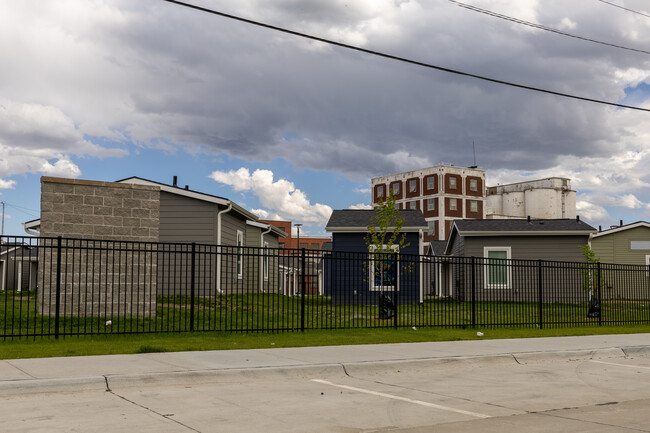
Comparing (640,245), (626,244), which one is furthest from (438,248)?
(640,245)

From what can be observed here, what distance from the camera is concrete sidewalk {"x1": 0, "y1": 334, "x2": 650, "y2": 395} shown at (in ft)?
27.7

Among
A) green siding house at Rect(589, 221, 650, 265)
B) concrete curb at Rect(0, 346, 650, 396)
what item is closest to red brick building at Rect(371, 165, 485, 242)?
green siding house at Rect(589, 221, 650, 265)

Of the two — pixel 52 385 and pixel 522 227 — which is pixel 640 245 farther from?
pixel 52 385

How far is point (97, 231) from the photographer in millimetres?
16500

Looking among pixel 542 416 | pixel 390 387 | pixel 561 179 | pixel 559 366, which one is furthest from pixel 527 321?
pixel 561 179

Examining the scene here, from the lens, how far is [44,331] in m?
13.3

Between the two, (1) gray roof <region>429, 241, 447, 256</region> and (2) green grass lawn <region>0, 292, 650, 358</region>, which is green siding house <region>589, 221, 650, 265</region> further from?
(2) green grass lawn <region>0, 292, 650, 358</region>

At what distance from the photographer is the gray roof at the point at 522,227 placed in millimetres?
32156

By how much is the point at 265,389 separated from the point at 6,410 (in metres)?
3.15

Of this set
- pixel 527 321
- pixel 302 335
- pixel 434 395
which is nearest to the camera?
pixel 434 395

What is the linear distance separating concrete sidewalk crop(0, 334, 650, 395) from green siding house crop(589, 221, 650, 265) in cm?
2822

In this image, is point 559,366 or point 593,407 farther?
point 559,366

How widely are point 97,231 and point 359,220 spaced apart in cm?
1576

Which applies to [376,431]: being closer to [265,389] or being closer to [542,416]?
[542,416]
